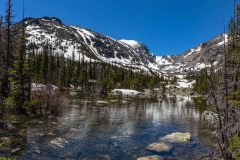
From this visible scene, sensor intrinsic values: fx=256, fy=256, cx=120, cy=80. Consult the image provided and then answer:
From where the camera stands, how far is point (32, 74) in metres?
35.1

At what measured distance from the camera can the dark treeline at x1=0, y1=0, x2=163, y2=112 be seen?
3014 centimetres

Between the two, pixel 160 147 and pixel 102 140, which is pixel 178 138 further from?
pixel 102 140

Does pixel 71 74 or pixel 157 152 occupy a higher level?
pixel 71 74

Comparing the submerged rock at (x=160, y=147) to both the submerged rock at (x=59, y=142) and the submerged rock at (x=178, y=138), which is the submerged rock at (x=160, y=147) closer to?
the submerged rock at (x=178, y=138)

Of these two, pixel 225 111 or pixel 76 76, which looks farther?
pixel 76 76

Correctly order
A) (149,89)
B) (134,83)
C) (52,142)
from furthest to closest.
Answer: (149,89) → (134,83) → (52,142)

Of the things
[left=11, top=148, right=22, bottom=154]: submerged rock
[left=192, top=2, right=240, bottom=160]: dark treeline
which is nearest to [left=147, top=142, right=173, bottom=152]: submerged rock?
[left=192, top=2, right=240, bottom=160]: dark treeline

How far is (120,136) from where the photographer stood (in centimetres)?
2752

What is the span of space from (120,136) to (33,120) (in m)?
11.3

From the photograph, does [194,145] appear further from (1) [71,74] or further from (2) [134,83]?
(2) [134,83]

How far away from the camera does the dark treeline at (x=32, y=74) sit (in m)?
30.1

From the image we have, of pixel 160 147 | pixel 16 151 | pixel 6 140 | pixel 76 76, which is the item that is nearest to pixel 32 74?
pixel 6 140

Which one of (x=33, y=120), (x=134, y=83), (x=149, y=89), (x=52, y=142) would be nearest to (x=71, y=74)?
(x=134, y=83)

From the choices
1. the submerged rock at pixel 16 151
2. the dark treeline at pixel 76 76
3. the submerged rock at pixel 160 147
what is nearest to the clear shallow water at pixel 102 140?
the submerged rock at pixel 160 147
